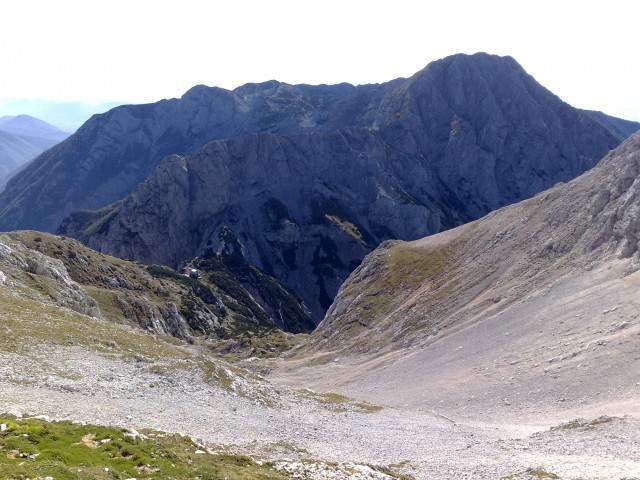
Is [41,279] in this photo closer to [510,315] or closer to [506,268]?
A: [510,315]

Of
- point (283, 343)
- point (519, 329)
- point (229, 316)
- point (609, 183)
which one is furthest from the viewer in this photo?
point (229, 316)

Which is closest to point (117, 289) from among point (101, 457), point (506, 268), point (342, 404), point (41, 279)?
point (41, 279)

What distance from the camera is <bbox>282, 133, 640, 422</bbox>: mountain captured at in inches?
2569

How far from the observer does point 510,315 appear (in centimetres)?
8975

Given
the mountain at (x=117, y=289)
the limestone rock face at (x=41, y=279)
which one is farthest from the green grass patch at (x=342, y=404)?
the mountain at (x=117, y=289)

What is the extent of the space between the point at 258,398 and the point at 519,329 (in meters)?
45.7

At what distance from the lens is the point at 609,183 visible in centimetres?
10381

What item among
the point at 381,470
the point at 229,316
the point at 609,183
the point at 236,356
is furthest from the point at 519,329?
the point at 229,316

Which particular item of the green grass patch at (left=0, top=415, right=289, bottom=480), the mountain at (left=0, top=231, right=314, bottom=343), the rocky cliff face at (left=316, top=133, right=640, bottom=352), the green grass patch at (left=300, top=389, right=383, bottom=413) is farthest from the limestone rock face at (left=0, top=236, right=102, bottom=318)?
the rocky cliff face at (left=316, top=133, right=640, bottom=352)

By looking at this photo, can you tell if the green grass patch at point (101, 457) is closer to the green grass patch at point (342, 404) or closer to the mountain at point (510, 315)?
the green grass patch at point (342, 404)

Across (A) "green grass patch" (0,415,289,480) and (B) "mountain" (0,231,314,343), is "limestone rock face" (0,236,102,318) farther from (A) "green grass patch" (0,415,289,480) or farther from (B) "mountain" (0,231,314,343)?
(A) "green grass patch" (0,415,289,480)

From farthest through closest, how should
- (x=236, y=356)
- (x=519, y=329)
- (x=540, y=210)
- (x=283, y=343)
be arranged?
(x=283, y=343) → (x=236, y=356) → (x=540, y=210) → (x=519, y=329)

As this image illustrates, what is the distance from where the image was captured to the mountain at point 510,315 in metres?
65.2

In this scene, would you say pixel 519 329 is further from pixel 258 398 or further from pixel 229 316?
pixel 229 316
